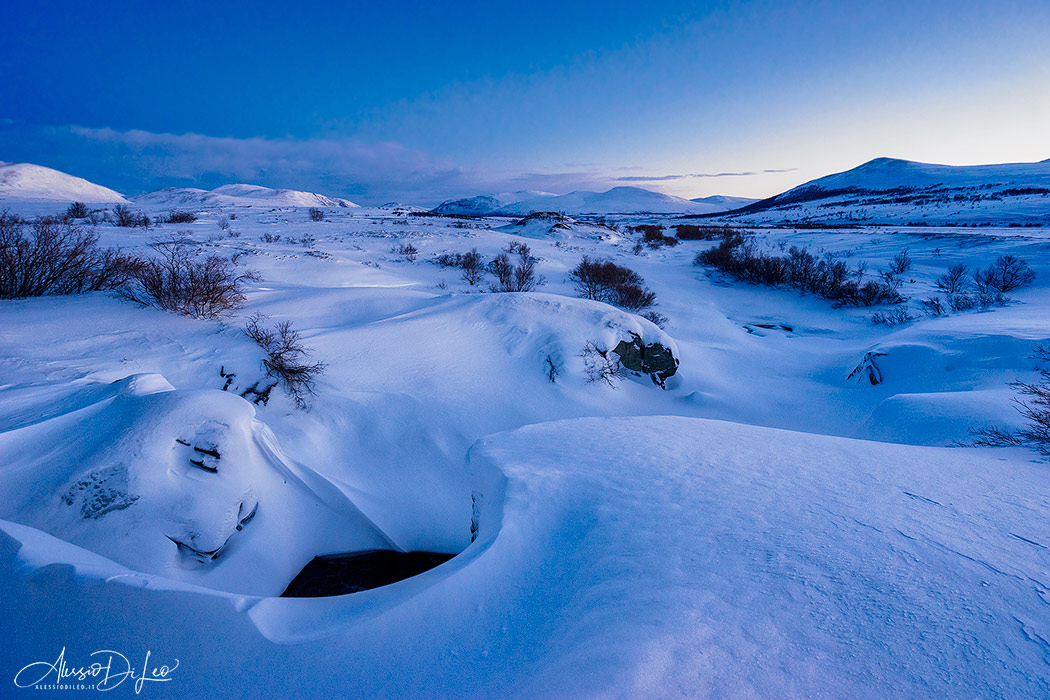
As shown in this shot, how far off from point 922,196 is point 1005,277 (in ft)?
152

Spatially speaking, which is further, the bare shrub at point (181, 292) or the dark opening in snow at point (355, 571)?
the bare shrub at point (181, 292)

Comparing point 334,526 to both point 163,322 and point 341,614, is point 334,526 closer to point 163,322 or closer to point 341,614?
point 341,614

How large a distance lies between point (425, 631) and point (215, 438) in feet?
8.47

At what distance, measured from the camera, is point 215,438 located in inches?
124

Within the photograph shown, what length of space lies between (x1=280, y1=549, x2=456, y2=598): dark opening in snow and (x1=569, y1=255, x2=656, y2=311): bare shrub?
849 cm

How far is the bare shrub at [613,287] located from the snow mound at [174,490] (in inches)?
347

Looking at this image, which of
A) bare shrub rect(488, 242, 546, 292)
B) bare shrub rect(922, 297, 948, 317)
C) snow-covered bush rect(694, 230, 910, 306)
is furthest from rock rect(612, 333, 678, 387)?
snow-covered bush rect(694, 230, 910, 306)

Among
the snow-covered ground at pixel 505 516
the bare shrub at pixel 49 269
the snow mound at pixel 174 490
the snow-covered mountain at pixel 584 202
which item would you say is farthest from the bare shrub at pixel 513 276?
the snow-covered mountain at pixel 584 202

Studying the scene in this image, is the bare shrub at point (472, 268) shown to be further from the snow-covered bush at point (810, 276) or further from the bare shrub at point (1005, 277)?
the bare shrub at point (1005, 277)

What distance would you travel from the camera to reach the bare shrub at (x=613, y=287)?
35.7ft

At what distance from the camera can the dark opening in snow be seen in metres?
3.22

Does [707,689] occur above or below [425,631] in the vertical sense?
above

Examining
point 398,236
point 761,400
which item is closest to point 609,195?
point 398,236

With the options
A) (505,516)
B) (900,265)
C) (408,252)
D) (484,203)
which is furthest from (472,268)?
(484,203)
